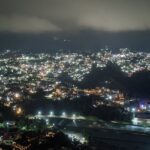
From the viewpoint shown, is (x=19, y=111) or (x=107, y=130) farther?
(x=19, y=111)

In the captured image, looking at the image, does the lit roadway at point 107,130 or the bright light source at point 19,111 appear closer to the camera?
the lit roadway at point 107,130

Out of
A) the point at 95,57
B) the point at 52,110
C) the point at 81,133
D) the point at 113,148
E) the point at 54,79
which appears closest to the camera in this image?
the point at 113,148

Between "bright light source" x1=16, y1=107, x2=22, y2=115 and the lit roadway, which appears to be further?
"bright light source" x1=16, y1=107, x2=22, y2=115

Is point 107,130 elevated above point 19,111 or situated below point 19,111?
below

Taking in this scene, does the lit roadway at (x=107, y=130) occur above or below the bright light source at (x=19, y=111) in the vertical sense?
below

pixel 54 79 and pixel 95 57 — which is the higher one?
pixel 95 57

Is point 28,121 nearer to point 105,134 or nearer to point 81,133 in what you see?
point 81,133

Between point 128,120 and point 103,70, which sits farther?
point 103,70

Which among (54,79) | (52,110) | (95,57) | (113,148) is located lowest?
(113,148)

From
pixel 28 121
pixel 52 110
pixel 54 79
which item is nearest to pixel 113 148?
pixel 28 121

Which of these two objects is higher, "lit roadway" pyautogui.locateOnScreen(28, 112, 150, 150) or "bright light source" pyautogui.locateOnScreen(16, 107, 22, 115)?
"bright light source" pyautogui.locateOnScreen(16, 107, 22, 115)

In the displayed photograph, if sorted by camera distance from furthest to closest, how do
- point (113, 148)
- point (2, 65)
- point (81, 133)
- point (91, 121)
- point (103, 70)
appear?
point (2, 65) < point (103, 70) < point (91, 121) < point (81, 133) < point (113, 148)
